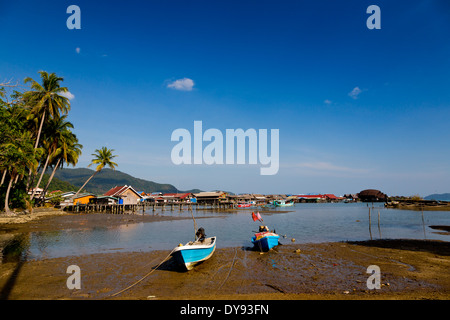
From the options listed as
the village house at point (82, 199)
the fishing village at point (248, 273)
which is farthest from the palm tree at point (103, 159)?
the fishing village at point (248, 273)

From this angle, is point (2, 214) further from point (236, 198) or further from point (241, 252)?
point (236, 198)

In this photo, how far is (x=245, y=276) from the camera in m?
12.6

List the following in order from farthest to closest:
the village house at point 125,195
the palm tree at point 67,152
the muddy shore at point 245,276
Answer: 1. the village house at point 125,195
2. the palm tree at point 67,152
3. the muddy shore at point 245,276

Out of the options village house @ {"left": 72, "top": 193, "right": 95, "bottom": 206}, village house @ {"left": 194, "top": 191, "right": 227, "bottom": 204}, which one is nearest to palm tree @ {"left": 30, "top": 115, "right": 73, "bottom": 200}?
village house @ {"left": 72, "top": 193, "right": 95, "bottom": 206}

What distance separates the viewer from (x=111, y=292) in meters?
10.1

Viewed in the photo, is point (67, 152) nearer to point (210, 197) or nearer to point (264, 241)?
point (264, 241)

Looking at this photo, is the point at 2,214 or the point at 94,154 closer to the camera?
the point at 2,214

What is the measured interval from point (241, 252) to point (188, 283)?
27.4 feet

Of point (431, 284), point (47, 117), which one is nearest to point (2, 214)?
point (47, 117)

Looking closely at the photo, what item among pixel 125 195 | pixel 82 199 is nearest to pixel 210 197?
pixel 125 195

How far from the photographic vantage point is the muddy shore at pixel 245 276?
9.79m

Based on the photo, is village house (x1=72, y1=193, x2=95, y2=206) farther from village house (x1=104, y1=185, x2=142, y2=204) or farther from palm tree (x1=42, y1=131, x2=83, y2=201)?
palm tree (x1=42, y1=131, x2=83, y2=201)

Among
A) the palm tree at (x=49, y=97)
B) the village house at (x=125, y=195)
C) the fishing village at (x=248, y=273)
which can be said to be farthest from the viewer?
the village house at (x=125, y=195)

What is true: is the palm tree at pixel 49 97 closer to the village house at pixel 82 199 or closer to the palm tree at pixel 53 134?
the palm tree at pixel 53 134
